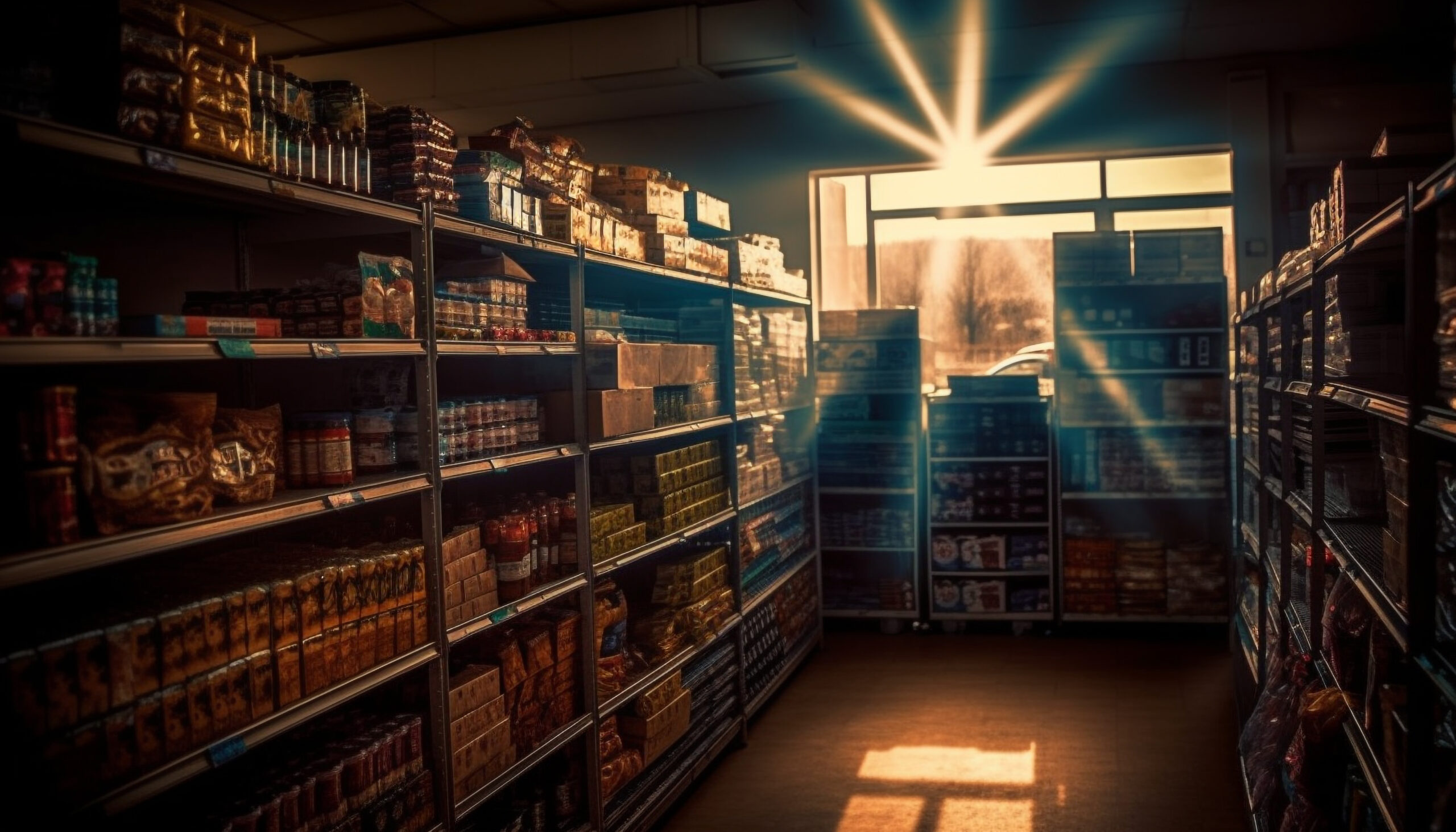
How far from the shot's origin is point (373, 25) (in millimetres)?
6656

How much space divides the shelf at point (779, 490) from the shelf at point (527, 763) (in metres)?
1.85

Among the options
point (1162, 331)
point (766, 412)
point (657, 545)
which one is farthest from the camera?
point (1162, 331)

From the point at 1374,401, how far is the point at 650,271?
2707mm

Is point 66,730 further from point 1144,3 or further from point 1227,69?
point 1227,69

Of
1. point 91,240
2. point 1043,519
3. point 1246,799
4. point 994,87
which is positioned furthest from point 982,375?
point 91,240

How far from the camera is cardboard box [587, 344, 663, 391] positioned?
4.07 meters

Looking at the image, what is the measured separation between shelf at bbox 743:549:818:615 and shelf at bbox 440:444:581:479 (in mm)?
2056

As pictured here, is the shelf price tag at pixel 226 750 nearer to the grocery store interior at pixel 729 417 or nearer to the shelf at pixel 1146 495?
the grocery store interior at pixel 729 417

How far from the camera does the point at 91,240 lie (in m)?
→ 2.74

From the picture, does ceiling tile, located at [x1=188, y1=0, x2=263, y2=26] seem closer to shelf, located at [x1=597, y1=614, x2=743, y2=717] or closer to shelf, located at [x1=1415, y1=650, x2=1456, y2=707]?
shelf, located at [x1=597, y1=614, x2=743, y2=717]

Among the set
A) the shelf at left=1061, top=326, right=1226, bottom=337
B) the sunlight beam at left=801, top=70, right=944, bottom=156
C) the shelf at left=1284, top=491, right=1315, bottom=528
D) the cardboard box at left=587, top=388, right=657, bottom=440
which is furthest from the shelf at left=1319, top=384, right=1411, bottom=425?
the sunlight beam at left=801, top=70, right=944, bottom=156

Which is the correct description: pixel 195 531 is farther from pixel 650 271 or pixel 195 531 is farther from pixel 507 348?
pixel 650 271

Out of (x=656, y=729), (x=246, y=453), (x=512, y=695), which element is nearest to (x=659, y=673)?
(x=656, y=729)

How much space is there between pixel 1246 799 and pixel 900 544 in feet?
11.0
